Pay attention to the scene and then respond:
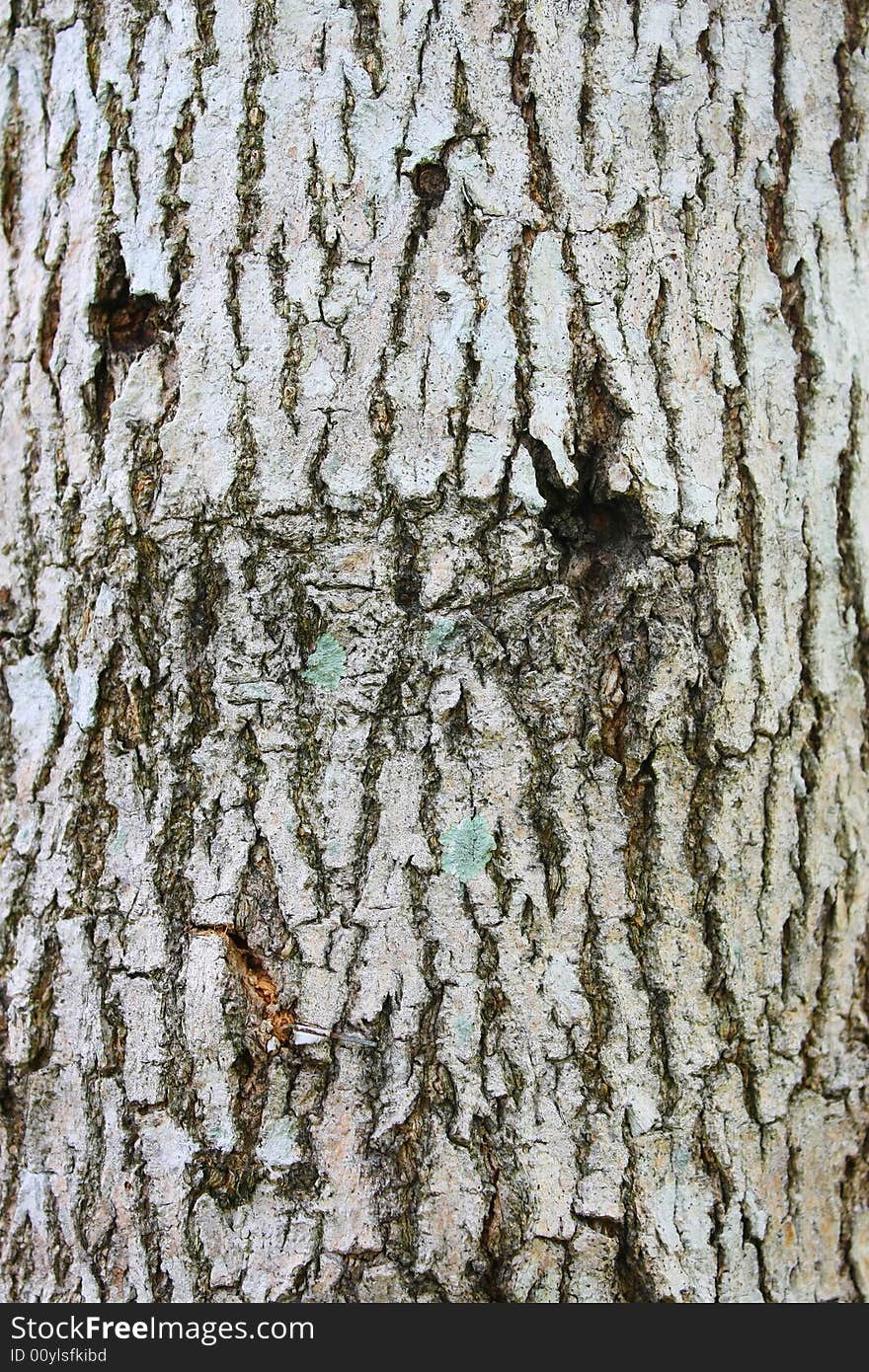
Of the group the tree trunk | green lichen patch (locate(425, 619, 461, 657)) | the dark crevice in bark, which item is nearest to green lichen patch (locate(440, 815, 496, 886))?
the tree trunk

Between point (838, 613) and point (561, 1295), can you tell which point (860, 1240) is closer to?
point (561, 1295)

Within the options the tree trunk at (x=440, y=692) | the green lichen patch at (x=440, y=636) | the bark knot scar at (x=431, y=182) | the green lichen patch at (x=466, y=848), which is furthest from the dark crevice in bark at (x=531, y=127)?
the green lichen patch at (x=466, y=848)

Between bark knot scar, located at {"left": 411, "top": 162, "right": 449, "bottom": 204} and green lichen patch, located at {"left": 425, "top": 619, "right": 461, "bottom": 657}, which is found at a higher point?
bark knot scar, located at {"left": 411, "top": 162, "right": 449, "bottom": 204}

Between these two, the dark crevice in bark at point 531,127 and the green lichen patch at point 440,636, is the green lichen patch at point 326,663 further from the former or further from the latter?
the dark crevice in bark at point 531,127

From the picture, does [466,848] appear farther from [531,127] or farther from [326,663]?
[531,127]

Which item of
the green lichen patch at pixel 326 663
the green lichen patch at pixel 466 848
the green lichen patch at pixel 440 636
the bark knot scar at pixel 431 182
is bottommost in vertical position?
the green lichen patch at pixel 466 848

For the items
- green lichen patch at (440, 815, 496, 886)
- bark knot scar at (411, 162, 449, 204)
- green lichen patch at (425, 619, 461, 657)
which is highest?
bark knot scar at (411, 162, 449, 204)

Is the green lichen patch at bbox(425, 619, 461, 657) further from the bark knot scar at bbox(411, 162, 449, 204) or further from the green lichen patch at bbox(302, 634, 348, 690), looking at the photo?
the bark knot scar at bbox(411, 162, 449, 204)

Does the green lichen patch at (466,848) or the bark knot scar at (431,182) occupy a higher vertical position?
the bark knot scar at (431,182)
